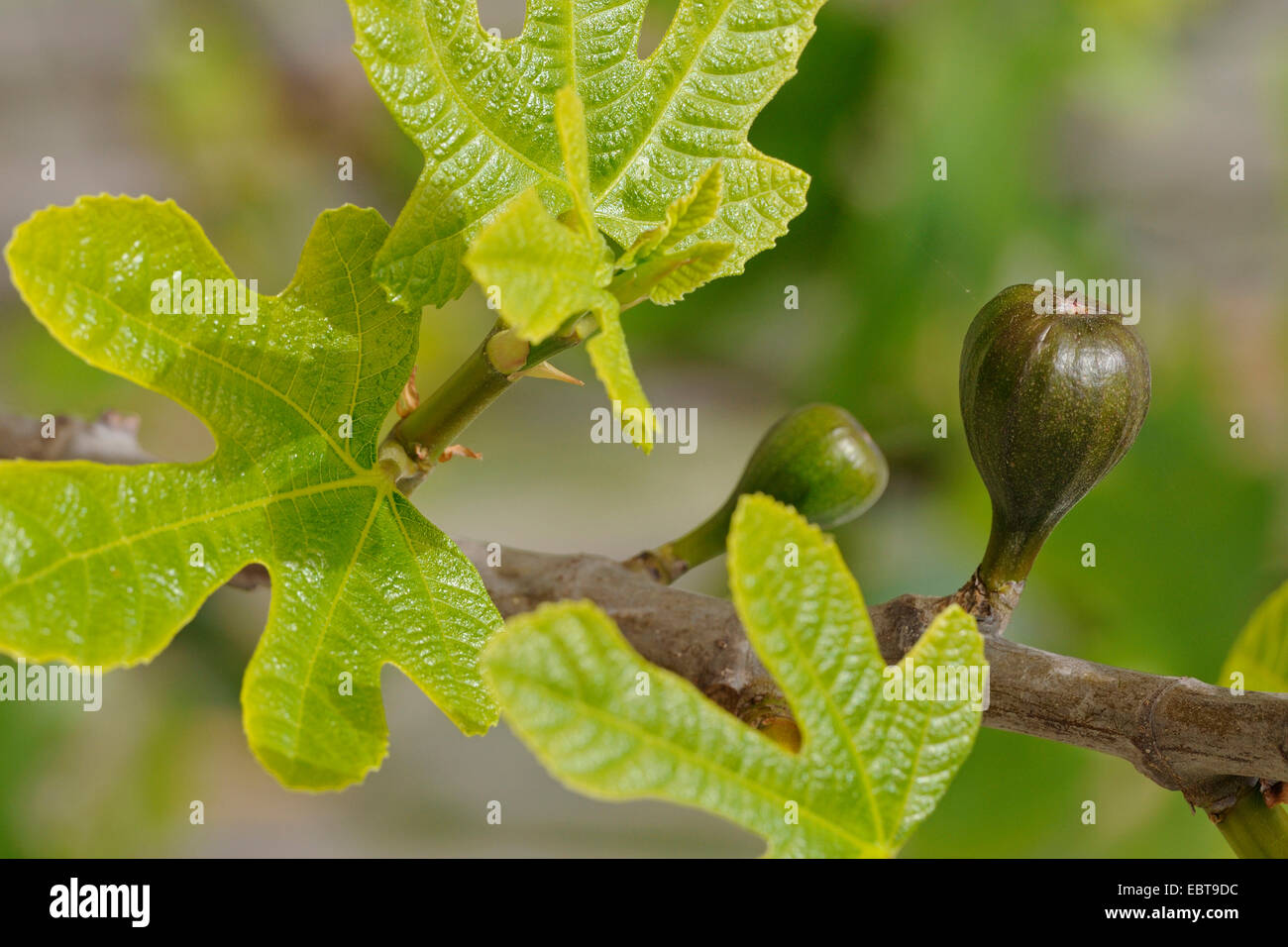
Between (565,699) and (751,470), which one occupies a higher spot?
(751,470)

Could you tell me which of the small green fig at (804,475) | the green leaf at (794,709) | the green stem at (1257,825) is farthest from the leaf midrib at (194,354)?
the green stem at (1257,825)

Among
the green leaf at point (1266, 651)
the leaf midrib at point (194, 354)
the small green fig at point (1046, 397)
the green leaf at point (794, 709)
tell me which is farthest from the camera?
the green leaf at point (1266, 651)

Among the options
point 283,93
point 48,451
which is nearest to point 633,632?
point 48,451

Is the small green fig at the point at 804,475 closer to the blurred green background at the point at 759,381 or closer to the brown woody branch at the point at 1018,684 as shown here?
the brown woody branch at the point at 1018,684

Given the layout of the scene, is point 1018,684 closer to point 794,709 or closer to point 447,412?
point 794,709

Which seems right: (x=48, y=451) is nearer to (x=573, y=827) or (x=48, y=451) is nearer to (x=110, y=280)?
(x=110, y=280)

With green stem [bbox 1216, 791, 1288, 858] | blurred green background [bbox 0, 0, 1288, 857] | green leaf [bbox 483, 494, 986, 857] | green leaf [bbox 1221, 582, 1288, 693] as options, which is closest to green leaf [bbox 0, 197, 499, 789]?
green leaf [bbox 483, 494, 986, 857]
